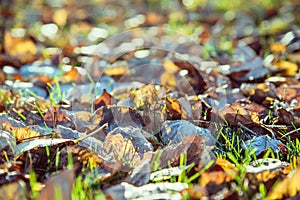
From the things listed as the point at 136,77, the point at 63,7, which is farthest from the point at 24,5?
the point at 136,77

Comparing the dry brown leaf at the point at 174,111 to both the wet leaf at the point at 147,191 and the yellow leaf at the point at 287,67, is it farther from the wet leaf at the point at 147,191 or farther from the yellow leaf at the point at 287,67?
the yellow leaf at the point at 287,67

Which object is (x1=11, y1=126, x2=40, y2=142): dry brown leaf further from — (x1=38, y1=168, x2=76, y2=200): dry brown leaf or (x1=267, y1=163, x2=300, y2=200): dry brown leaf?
(x1=267, y1=163, x2=300, y2=200): dry brown leaf

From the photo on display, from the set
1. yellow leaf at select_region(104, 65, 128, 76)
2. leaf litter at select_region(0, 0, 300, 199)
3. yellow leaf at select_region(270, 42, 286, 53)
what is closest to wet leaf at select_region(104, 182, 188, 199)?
leaf litter at select_region(0, 0, 300, 199)

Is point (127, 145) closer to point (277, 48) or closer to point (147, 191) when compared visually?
point (147, 191)

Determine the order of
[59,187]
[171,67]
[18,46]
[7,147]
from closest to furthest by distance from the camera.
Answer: [59,187] → [7,147] → [171,67] → [18,46]

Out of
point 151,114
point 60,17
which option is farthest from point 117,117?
point 60,17

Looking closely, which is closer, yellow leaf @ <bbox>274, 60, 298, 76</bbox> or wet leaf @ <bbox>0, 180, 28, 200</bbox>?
wet leaf @ <bbox>0, 180, 28, 200</bbox>

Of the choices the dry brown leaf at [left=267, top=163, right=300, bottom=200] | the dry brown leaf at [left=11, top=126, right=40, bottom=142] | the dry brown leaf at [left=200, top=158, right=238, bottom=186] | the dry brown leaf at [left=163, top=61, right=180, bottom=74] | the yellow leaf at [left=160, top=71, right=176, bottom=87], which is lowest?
the dry brown leaf at [left=267, top=163, right=300, bottom=200]

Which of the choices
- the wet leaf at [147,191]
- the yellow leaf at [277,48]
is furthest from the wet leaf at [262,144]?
the yellow leaf at [277,48]

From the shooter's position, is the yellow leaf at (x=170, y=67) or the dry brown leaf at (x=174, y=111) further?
the yellow leaf at (x=170, y=67)

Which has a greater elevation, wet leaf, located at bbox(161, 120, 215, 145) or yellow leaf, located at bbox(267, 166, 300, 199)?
wet leaf, located at bbox(161, 120, 215, 145)

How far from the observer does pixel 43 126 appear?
1868 mm

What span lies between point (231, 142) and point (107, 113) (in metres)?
0.45

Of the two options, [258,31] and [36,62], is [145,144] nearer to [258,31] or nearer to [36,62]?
[36,62]
